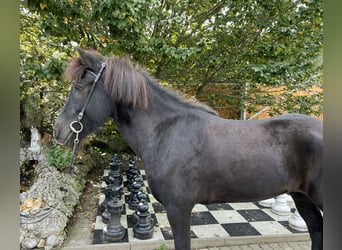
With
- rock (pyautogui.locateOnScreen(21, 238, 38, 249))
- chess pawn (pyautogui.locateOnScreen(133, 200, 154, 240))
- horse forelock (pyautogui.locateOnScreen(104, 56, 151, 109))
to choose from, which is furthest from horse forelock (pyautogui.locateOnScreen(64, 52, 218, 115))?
rock (pyautogui.locateOnScreen(21, 238, 38, 249))

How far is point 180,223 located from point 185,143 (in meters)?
0.58

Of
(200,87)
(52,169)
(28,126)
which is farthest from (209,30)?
(28,126)

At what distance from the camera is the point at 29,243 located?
89.4 inches

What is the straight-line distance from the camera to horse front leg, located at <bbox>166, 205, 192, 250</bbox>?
5.56ft

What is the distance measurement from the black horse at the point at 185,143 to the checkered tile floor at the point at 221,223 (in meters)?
1.03

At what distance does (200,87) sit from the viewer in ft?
15.5

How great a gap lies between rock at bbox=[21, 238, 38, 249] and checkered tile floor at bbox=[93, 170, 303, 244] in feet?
1.81

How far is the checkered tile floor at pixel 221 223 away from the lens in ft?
8.69

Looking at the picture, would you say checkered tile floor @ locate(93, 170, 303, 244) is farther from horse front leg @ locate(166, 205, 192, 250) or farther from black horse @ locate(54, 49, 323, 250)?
black horse @ locate(54, 49, 323, 250)

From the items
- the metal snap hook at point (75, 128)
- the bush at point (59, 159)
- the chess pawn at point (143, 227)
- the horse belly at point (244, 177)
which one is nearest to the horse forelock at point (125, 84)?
the metal snap hook at point (75, 128)

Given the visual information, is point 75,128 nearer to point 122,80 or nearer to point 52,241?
point 122,80
